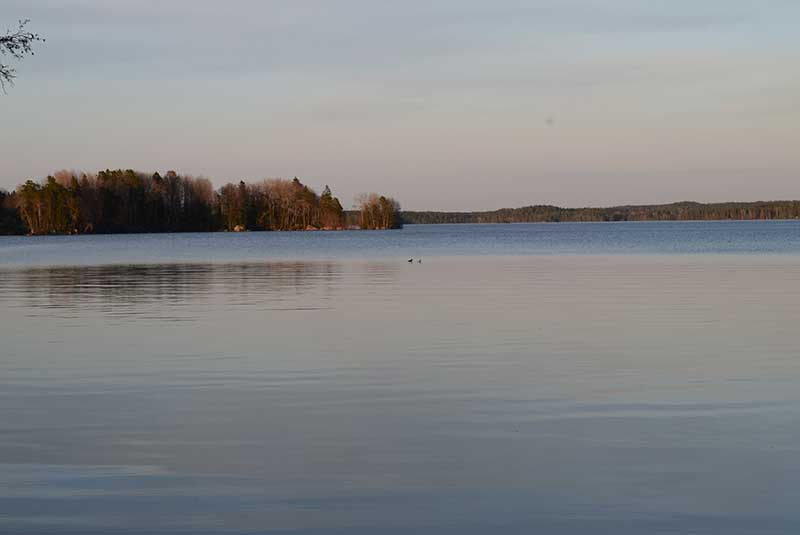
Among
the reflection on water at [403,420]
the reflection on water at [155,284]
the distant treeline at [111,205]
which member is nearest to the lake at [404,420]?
the reflection on water at [403,420]

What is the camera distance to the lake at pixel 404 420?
27.7 ft

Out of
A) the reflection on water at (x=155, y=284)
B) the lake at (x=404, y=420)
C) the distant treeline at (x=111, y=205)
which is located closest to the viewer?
the lake at (x=404, y=420)

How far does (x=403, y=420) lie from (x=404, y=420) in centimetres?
1

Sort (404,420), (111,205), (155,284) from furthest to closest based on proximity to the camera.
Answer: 1. (111,205)
2. (155,284)
3. (404,420)

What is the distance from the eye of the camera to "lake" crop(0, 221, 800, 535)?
8.44 meters

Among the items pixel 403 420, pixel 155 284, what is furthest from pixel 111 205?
pixel 403 420

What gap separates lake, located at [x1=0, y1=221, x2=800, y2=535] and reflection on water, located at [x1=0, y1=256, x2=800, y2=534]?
0.04 meters

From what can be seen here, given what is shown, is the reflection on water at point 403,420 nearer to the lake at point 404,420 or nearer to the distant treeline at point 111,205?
the lake at point 404,420

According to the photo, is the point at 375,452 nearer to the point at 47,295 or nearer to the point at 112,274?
the point at 47,295

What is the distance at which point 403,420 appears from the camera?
12.1m

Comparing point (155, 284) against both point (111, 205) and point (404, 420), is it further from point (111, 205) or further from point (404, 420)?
point (111, 205)

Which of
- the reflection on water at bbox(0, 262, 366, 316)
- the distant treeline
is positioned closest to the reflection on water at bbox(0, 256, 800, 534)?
the reflection on water at bbox(0, 262, 366, 316)

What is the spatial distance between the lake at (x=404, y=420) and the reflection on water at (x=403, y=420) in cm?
4

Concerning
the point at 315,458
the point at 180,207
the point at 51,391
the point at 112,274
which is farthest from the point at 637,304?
the point at 180,207
